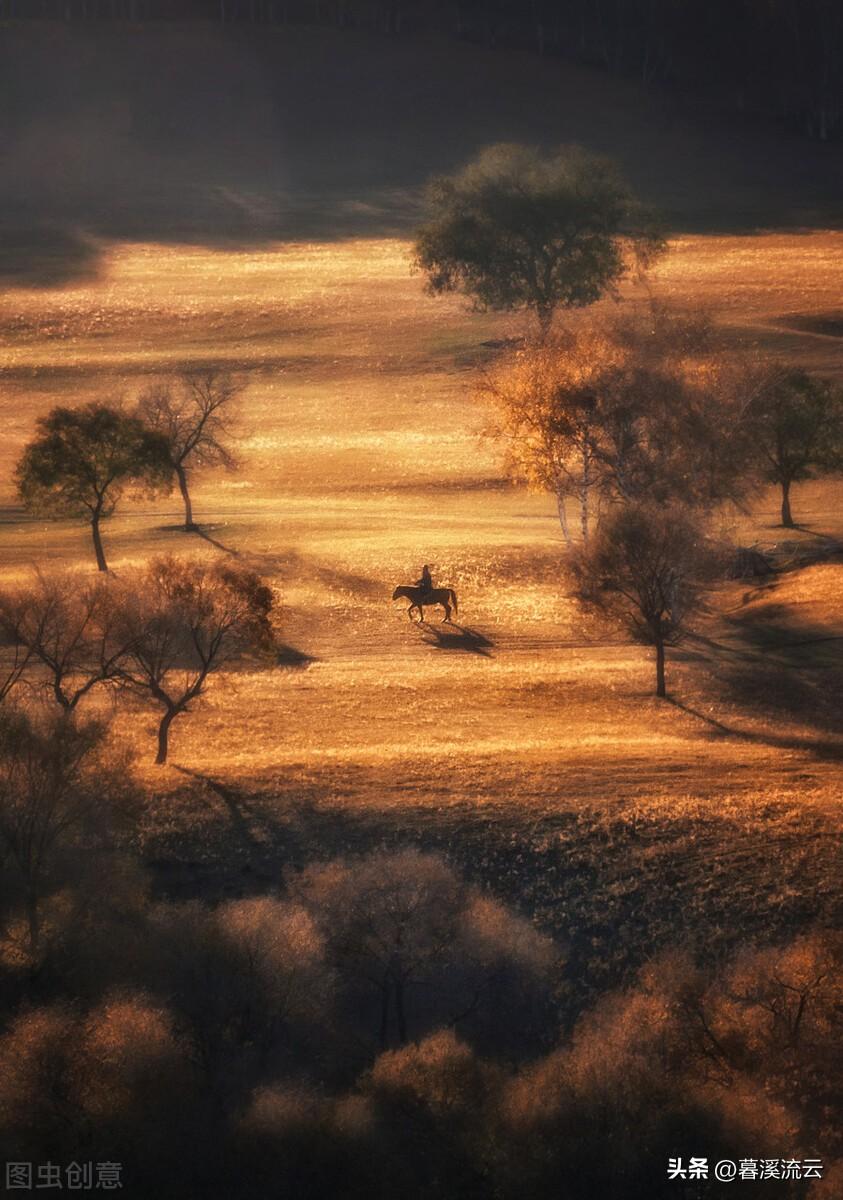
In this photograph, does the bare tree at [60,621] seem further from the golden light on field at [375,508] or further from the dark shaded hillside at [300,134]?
the dark shaded hillside at [300,134]

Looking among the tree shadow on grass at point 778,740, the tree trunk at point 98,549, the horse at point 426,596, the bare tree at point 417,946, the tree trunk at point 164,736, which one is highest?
the tree trunk at point 98,549

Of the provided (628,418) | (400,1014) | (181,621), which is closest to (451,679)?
(181,621)

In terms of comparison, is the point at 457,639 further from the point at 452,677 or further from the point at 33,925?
the point at 33,925

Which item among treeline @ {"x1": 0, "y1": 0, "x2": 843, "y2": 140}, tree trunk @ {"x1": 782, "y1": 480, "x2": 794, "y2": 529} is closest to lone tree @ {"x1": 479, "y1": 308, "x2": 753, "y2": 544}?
tree trunk @ {"x1": 782, "y1": 480, "x2": 794, "y2": 529}

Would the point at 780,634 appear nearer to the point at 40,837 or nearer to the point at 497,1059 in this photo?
the point at 497,1059

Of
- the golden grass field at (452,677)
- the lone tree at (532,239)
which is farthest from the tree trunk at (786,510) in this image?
the lone tree at (532,239)
